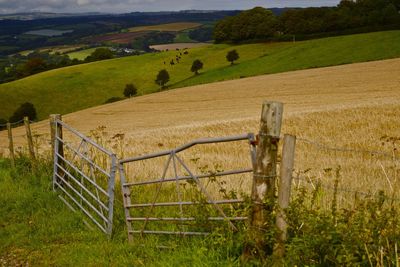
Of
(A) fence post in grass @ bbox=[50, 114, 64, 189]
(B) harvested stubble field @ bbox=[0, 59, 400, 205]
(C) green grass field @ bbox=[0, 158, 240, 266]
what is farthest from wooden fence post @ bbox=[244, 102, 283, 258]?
(A) fence post in grass @ bbox=[50, 114, 64, 189]

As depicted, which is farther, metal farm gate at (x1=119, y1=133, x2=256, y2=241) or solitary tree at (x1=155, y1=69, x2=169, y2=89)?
solitary tree at (x1=155, y1=69, x2=169, y2=89)

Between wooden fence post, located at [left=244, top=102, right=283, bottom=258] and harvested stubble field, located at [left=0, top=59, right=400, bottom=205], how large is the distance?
2.49 ft

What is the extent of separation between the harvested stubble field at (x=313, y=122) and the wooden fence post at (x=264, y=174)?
760mm

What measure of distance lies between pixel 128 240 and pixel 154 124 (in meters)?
24.0

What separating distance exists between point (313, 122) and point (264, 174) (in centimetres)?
1520

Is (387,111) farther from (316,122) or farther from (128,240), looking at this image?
(128,240)

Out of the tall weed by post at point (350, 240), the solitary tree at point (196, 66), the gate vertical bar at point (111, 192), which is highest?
the tall weed by post at point (350, 240)

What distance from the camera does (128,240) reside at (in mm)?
8125

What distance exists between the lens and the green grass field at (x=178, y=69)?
67438 mm

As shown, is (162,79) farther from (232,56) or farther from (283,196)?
(283,196)

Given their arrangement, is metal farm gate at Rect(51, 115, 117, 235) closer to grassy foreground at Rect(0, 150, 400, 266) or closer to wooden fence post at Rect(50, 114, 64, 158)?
wooden fence post at Rect(50, 114, 64, 158)

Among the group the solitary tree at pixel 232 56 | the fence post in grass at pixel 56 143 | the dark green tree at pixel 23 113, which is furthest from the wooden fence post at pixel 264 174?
the solitary tree at pixel 232 56

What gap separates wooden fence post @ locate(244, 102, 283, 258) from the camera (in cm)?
564

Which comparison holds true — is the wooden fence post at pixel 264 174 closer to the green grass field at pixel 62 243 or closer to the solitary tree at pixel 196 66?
the green grass field at pixel 62 243
